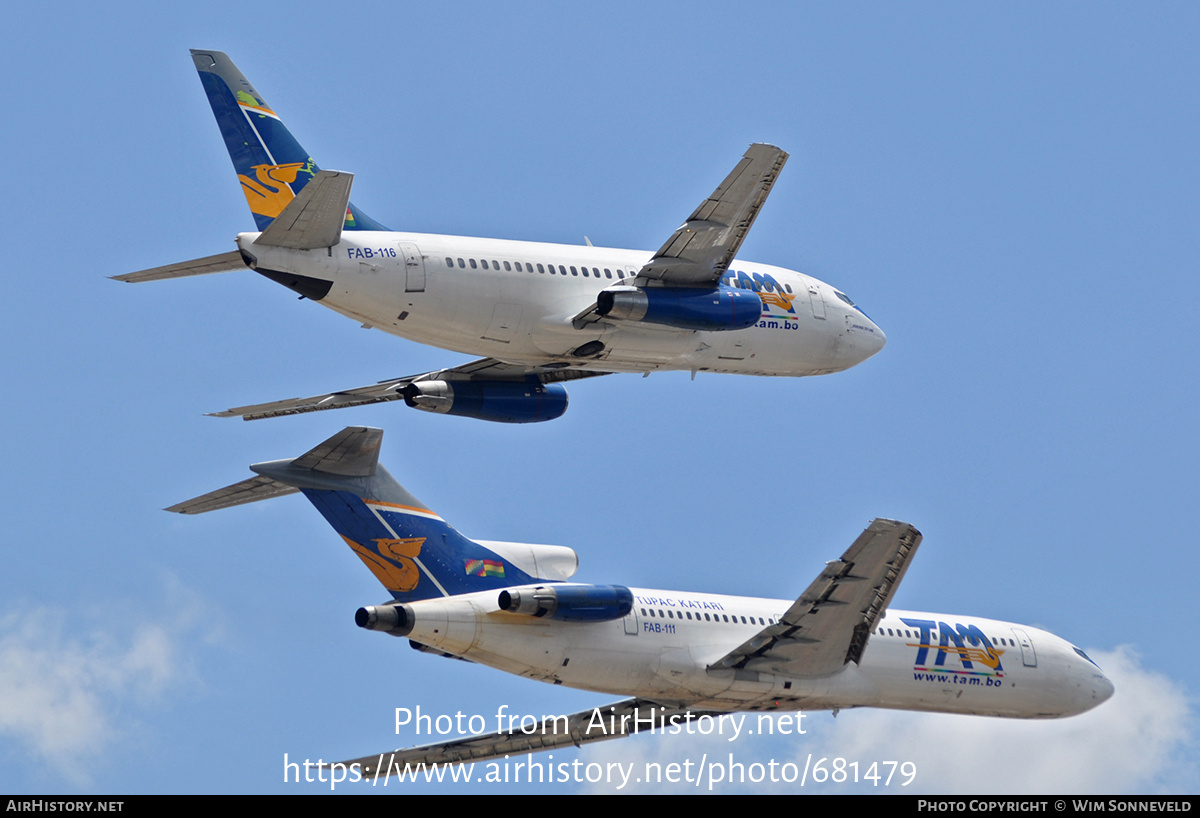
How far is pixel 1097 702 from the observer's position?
4503cm

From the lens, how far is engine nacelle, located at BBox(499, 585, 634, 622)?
35688mm

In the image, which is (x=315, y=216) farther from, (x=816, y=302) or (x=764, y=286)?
(x=816, y=302)

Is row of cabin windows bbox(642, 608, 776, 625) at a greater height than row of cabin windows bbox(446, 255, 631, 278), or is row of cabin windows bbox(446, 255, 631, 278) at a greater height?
row of cabin windows bbox(446, 255, 631, 278)

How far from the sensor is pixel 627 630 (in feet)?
126

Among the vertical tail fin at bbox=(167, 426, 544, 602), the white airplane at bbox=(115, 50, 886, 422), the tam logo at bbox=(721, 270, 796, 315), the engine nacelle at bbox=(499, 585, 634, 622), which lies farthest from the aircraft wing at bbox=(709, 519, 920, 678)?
the tam logo at bbox=(721, 270, 796, 315)

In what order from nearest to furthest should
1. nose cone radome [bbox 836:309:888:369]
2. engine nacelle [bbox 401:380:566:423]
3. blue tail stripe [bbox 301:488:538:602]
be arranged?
blue tail stripe [bbox 301:488:538:602] < engine nacelle [bbox 401:380:566:423] < nose cone radome [bbox 836:309:888:369]

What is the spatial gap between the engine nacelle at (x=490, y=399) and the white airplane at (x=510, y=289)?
1.3 inches

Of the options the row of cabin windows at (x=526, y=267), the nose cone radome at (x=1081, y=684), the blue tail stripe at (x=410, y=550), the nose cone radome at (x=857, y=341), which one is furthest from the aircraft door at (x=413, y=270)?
the nose cone radome at (x=1081, y=684)

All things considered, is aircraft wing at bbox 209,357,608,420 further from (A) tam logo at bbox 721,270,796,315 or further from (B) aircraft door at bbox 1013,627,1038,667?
(B) aircraft door at bbox 1013,627,1038,667

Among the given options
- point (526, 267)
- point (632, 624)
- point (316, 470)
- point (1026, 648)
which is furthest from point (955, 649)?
point (316, 470)

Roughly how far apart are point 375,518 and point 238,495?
2.99 metres

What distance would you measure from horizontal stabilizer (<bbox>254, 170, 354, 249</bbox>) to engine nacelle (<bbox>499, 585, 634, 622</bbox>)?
8.02 meters

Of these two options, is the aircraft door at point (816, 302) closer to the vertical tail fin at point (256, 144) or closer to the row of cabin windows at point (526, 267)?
the row of cabin windows at point (526, 267)

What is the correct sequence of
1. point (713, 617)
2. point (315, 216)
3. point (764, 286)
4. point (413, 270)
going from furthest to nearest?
point (764, 286) < point (713, 617) < point (413, 270) < point (315, 216)
